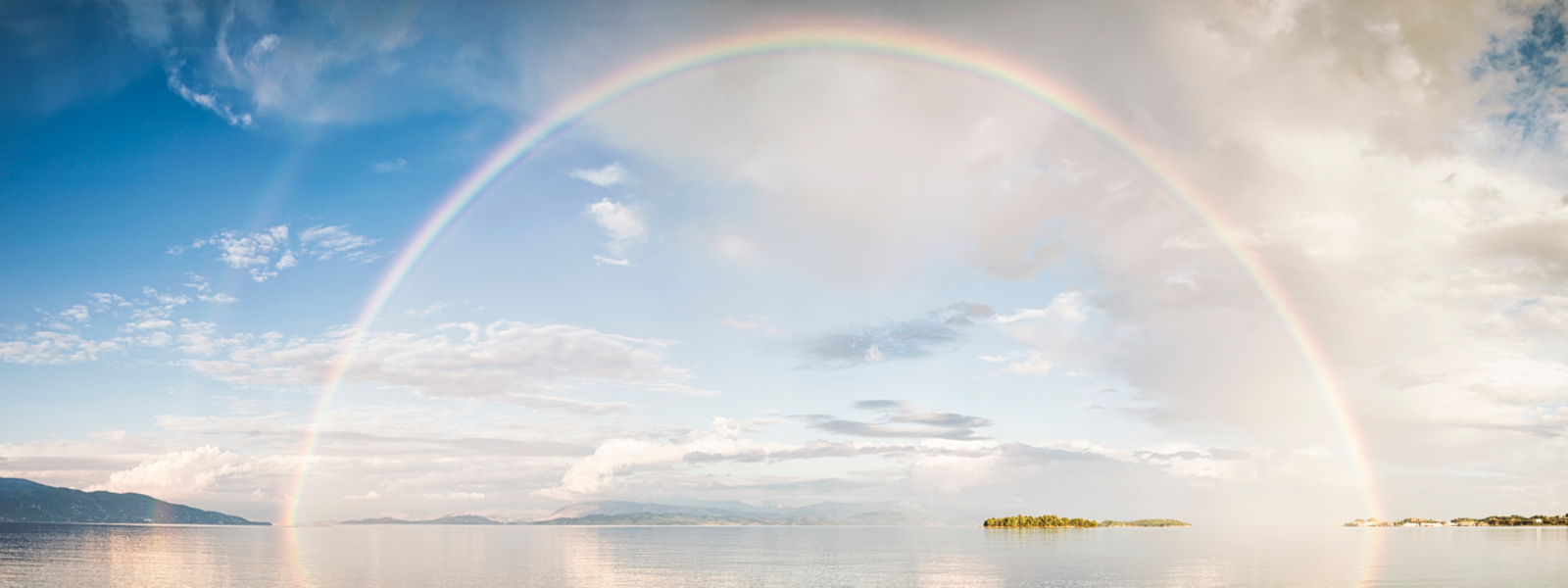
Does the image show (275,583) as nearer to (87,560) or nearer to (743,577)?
(743,577)

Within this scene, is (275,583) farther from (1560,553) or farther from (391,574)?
(1560,553)

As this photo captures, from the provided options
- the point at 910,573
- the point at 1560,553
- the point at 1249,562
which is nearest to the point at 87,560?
the point at 910,573

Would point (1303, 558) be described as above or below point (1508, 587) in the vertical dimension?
below

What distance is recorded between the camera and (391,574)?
352 feet

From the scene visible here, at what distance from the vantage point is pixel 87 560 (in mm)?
139375

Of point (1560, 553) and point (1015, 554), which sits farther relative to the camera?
point (1015, 554)

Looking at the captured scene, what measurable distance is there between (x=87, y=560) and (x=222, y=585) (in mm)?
72521

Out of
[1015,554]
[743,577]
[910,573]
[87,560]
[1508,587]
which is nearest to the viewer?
[1508,587]

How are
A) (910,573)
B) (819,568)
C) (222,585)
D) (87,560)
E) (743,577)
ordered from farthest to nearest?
(87,560) < (819,568) < (910,573) < (743,577) < (222,585)

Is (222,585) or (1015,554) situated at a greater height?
(222,585)

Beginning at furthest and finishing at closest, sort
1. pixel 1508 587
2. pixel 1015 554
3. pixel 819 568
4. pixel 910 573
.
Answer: pixel 1015 554
pixel 819 568
pixel 910 573
pixel 1508 587

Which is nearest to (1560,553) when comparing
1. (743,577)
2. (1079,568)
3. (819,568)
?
(1079,568)

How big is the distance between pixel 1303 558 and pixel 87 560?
698ft

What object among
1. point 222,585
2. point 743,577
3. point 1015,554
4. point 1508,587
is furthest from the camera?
point 1015,554
